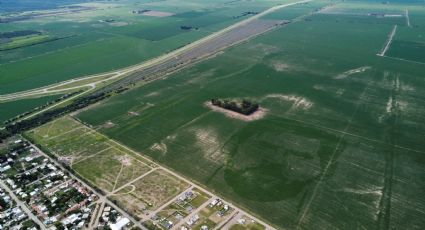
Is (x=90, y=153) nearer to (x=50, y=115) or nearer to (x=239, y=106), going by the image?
(x=50, y=115)

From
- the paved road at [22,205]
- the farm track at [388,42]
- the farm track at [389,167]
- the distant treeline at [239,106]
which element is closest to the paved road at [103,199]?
the paved road at [22,205]

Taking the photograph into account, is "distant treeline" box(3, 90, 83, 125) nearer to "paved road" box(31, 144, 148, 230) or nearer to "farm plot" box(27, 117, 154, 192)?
"farm plot" box(27, 117, 154, 192)

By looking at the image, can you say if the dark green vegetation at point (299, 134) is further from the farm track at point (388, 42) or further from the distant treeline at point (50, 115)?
the distant treeline at point (50, 115)

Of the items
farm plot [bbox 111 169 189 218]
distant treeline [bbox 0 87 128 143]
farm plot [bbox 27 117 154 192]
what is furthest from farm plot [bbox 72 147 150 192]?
distant treeline [bbox 0 87 128 143]

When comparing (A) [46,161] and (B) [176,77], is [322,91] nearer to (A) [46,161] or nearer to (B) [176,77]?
(B) [176,77]

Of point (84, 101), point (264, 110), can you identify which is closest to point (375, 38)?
point (264, 110)
